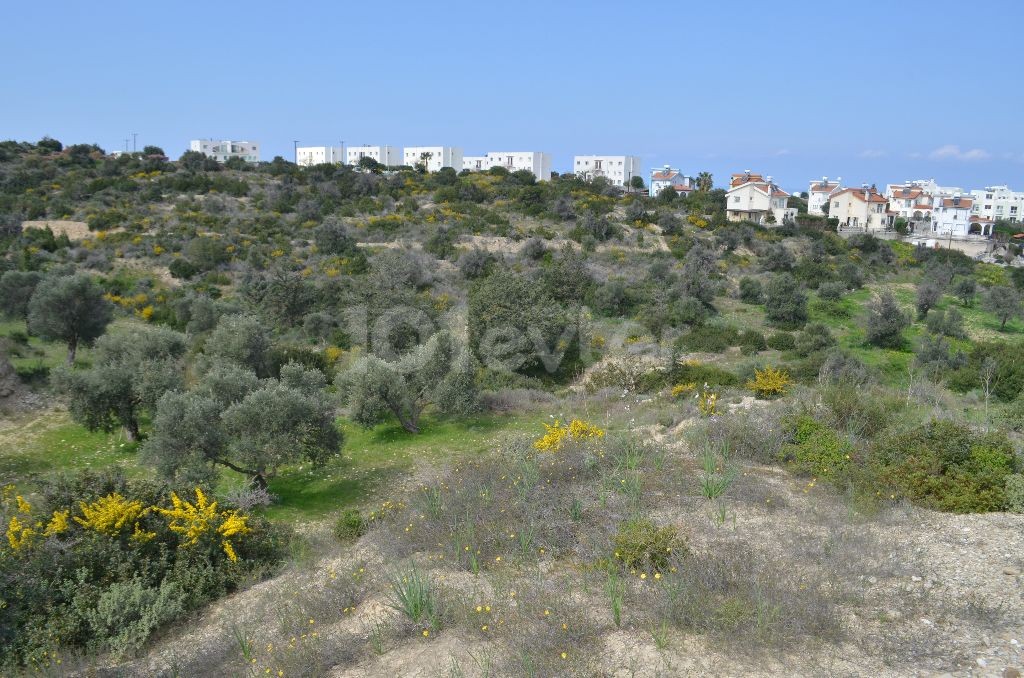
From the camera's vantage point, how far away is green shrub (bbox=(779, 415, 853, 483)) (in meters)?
8.54

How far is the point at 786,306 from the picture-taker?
84.4ft

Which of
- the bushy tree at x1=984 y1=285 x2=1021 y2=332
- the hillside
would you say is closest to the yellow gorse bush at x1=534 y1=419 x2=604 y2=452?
the hillside

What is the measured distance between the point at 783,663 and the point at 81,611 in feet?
21.2

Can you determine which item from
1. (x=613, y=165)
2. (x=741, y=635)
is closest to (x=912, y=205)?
(x=613, y=165)

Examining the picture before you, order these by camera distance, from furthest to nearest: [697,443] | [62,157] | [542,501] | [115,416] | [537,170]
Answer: [537,170] → [62,157] → [115,416] → [697,443] → [542,501]

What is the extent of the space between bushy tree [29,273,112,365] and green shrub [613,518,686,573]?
1817cm

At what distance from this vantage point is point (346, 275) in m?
29.6

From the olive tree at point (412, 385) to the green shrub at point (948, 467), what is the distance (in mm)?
8412

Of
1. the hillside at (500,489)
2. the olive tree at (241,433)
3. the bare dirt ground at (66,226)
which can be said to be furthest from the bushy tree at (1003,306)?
the bare dirt ground at (66,226)

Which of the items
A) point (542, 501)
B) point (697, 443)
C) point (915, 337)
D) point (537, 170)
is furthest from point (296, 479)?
point (537, 170)

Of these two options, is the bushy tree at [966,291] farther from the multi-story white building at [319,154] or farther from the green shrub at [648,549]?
the multi-story white building at [319,154]

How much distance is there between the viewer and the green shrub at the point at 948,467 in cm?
759

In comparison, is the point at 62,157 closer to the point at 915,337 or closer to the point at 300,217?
the point at 300,217

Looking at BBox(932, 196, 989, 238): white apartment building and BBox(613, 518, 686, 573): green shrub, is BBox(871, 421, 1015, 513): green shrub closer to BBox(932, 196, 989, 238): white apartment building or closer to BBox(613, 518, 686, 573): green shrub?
BBox(613, 518, 686, 573): green shrub
